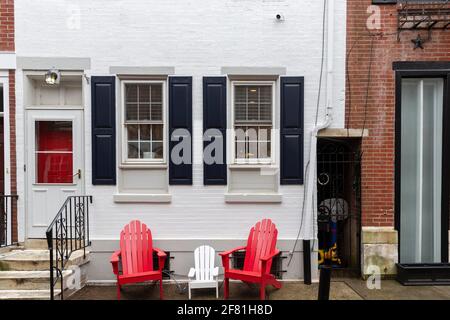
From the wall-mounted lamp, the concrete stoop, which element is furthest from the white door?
the wall-mounted lamp

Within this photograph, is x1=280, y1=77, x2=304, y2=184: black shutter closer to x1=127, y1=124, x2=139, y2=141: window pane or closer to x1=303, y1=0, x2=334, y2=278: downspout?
x1=303, y1=0, x2=334, y2=278: downspout

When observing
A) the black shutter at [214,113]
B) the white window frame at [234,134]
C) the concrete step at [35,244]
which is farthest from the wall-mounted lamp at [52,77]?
the white window frame at [234,134]

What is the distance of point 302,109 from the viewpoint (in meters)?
6.04

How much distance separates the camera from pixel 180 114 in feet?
19.7

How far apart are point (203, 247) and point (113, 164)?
7.50ft

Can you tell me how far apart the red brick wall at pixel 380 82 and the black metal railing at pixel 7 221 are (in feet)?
21.4

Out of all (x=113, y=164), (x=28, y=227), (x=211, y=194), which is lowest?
(x=28, y=227)

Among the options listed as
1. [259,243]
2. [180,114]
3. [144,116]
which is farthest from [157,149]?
[259,243]

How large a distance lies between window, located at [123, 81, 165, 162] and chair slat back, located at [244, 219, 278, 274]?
2.28m

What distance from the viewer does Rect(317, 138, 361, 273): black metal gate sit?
6.30 meters

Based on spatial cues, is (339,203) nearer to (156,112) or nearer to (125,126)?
(156,112)

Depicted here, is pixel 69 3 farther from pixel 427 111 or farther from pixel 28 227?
pixel 427 111

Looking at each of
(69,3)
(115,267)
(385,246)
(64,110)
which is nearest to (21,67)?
(64,110)

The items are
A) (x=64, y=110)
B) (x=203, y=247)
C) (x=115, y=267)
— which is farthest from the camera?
(x=64, y=110)
